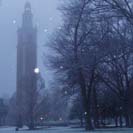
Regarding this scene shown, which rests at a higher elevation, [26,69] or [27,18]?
[27,18]

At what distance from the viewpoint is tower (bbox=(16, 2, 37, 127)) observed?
78381 millimetres

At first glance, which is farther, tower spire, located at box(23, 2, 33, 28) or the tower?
tower spire, located at box(23, 2, 33, 28)

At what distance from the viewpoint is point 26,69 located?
127m

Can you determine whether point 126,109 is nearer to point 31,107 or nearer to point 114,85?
point 114,85

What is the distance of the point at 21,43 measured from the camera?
14100cm

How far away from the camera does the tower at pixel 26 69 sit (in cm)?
7838

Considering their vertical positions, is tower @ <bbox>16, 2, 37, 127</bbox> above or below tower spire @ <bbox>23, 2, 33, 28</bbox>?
below

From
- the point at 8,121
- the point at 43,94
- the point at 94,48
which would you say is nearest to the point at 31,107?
the point at 43,94

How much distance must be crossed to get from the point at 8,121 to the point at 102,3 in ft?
304

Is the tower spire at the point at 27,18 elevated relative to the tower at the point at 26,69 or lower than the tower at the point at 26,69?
elevated

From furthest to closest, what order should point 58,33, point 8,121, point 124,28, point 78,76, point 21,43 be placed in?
point 21,43 → point 8,121 → point 58,33 → point 78,76 → point 124,28

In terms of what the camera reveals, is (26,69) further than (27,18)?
No

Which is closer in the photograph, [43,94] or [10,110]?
[43,94]

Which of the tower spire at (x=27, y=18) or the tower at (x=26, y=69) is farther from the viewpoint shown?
the tower spire at (x=27, y=18)
